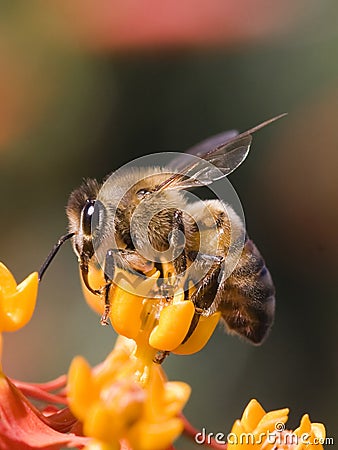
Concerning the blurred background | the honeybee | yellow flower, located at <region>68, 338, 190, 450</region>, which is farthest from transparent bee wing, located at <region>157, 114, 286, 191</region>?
the blurred background

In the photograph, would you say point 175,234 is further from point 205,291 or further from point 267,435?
point 267,435

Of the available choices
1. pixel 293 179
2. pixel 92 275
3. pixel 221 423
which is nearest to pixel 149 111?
pixel 293 179

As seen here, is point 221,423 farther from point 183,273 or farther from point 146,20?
point 146,20

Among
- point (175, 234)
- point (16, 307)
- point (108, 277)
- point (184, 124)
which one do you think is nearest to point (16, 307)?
point (16, 307)

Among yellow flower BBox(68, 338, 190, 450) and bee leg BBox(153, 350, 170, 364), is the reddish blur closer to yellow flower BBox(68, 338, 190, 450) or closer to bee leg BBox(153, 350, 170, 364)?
bee leg BBox(153, 350, 170, 364)

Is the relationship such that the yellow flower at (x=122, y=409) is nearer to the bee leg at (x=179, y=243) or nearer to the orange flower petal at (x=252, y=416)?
the orange flower petal at (x=252, y=416)

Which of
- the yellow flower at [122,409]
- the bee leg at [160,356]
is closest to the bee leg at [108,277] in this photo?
the bee leg at [160,356]
